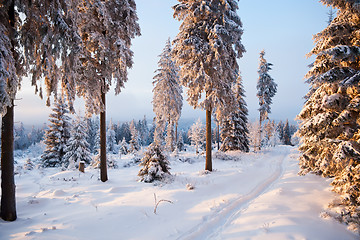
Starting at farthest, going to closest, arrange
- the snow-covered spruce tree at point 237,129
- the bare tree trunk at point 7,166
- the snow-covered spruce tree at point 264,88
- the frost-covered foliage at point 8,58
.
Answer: the snow-covered spruce tree at point 264,88 < the snow-covered spruce tree at point 237,129 < the bare tree trunk at point 7,166 < the frost-covered foliage at point 8,58

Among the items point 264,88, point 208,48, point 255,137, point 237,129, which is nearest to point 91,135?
point 255,137

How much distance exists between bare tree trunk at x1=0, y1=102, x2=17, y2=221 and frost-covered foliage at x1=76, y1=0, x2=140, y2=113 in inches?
163

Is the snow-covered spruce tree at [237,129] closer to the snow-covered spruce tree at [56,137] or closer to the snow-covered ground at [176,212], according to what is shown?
the snow-covered ground at [176,212]

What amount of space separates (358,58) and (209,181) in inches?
330

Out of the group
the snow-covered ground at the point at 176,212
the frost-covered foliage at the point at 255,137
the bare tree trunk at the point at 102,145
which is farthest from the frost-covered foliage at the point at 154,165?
the frost-covered foliage at the point at 255,137

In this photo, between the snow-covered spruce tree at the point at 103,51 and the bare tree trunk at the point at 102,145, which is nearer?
the snow-covered spruce tree at the point at 103,51

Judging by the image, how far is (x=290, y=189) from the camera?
8039 mm

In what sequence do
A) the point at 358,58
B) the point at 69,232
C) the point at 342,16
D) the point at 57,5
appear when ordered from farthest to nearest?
the point at 342,16 < the point at 358,58 < the point at 57,5 < the point at 69,232

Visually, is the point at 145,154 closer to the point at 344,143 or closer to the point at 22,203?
the point at 22,203

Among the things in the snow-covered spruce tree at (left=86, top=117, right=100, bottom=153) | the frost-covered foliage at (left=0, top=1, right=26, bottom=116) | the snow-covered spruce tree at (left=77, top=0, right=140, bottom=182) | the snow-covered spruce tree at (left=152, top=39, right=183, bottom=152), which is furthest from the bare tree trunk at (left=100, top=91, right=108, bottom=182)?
the snow-covered spruce tree at (left=86, top=117, right=100, bottom=153)

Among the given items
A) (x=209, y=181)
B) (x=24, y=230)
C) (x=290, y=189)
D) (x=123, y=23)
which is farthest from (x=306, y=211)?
(x=123, y=23)

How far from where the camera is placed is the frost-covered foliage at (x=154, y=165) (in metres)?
9.77

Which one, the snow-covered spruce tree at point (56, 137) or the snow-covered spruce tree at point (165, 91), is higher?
the snow-covered spruce tree at point (165, 91)

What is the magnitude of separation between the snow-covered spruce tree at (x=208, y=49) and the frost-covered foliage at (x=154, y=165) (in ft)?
12.7
